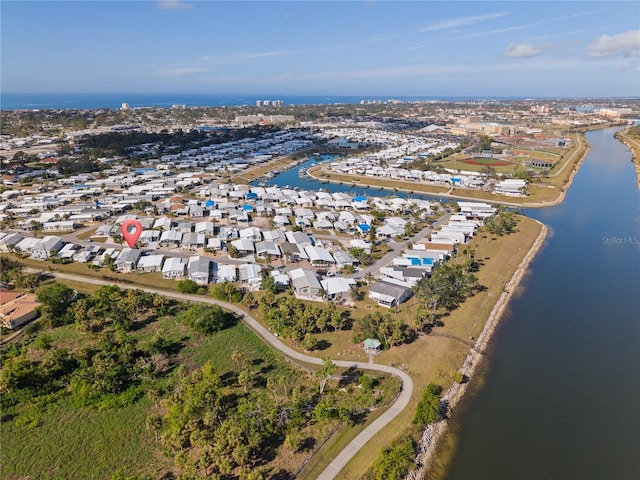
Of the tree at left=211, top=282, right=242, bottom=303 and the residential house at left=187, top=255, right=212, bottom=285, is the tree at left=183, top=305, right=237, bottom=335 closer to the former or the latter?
the tree at left=211, top=282, right=242, bottom=303

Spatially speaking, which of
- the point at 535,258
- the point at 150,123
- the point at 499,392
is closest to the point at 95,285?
the point at 499,392

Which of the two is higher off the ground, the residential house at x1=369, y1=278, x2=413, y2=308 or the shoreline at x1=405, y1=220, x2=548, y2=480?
the residential house at x1=369, y1=278, x2=413, y2=308

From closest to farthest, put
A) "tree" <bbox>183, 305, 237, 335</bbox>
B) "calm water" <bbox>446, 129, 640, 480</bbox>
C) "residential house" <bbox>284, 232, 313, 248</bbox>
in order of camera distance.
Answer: "calm water" <bbox>446, 129, 640, 480</bbox> → "tree" <bbox>183, 305, 237, 335</bbox> → "residential house" <bbox>284, 232, 313, 248</bbox>

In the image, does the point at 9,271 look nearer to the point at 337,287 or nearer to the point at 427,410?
the point at 337,287

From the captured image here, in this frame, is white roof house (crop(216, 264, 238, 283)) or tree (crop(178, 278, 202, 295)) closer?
tree (crop(178, 278, 202, 295))

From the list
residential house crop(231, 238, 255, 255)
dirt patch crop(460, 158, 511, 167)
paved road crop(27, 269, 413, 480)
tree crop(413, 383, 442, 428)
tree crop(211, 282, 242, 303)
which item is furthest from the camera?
dirt patch crop(460, 158, 511, 167)

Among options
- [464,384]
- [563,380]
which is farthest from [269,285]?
[563,380]

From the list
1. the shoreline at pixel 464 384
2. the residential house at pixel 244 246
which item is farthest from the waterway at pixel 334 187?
the shoreline at pixel 464 384

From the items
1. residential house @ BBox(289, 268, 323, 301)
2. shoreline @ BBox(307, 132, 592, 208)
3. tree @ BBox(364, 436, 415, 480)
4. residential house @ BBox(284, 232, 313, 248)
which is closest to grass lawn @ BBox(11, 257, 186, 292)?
residential house @ BBox(289, 268, 323, 301)
